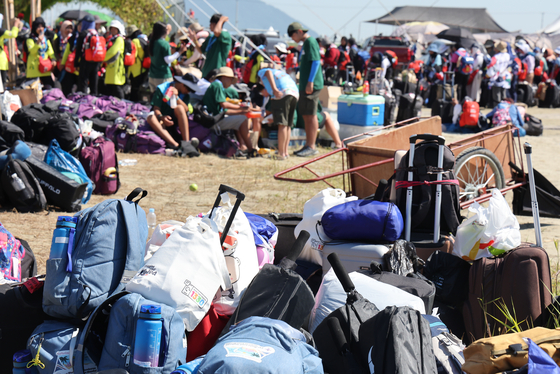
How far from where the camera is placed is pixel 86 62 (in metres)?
10.9

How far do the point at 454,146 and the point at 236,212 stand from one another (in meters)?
3.15

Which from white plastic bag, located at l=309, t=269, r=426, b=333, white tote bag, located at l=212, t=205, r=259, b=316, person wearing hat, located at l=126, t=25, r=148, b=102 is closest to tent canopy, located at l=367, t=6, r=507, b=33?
person wearing hat, located at l=126, t=25, r=148, b=102

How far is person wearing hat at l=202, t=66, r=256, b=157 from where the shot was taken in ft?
27.7

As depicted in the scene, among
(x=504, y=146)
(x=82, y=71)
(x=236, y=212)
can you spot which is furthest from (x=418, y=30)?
(x=236, y=212)

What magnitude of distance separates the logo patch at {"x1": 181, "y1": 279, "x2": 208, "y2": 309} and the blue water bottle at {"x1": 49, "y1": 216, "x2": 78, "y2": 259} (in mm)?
575

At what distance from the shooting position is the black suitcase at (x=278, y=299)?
236 centimetres

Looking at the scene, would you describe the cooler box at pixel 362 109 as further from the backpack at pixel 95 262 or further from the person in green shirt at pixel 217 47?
the backpack at pixel 95 262

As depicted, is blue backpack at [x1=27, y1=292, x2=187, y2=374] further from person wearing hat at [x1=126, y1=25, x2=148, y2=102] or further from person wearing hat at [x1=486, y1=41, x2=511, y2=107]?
person wearing hat at [x1=486, y1=41, x2=511, y2=107]

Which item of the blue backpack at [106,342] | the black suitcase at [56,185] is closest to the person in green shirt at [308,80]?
the black suitcase at [56,185]

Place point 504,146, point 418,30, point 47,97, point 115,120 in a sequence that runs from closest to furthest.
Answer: point 504,146 → point 115,120 → point 47,97 → point 418,30

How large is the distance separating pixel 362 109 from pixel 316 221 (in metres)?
6.14

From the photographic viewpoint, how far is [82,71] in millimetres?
10969

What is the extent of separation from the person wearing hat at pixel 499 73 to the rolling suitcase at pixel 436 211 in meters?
12.5

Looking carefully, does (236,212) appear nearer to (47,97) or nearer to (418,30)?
(47,97)
